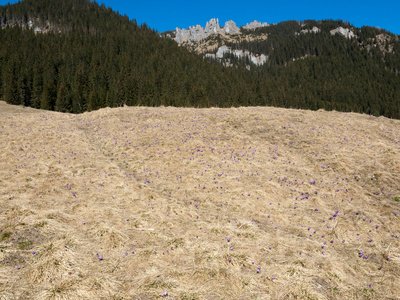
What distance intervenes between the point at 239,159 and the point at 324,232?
745 cm

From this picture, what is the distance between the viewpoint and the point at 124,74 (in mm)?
95500

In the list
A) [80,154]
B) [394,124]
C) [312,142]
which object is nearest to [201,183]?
[80,154]

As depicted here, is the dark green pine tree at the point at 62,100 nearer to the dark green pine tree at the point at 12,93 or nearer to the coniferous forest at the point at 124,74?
the coniferous forest at the point at 124,74

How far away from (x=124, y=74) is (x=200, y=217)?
3924 inches

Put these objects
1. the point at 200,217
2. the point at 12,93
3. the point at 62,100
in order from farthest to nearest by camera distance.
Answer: the point at 62,100, the point at 12,93, the point at 200,217

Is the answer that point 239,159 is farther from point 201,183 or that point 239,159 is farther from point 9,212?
point 9,212

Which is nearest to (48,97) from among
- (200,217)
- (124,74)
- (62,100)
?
(62,100)

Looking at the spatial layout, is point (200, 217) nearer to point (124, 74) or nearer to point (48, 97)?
point (48, 97)

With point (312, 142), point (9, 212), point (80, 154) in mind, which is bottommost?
point (9, 212)

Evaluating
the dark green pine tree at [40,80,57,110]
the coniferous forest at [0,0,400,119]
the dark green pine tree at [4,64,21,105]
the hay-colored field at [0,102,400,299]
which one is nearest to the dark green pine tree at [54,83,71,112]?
the coniferous forest at [0,0,400,119]

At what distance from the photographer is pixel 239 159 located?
48.1 feet

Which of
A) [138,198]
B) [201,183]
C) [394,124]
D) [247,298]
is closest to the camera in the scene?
[247,298]

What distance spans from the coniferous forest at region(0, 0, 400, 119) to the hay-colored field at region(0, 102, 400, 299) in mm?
64430

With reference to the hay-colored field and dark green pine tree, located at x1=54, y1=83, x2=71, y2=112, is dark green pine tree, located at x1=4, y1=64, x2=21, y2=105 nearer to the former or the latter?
dark green pine tree, located at x1=54, y1=83, x2=71, y2=112
